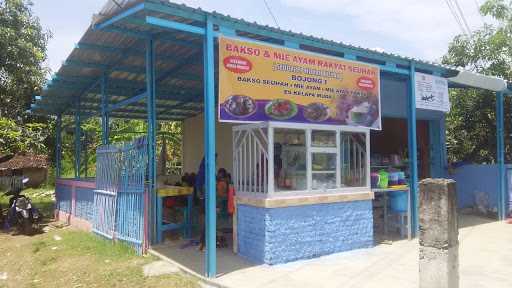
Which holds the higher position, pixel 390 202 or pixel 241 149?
pixel 241 149

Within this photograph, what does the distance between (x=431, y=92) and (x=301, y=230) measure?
14.9ft

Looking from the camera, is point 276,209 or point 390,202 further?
point 390,202

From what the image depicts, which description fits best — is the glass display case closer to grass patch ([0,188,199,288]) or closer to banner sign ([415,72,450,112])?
grass patch ([0,188,199,288])

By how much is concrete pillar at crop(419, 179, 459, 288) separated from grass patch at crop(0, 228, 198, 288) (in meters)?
2.92

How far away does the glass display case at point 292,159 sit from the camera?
649cm

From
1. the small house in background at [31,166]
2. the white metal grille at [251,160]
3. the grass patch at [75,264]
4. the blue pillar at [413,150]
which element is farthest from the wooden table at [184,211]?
the small house in background at [31,166]

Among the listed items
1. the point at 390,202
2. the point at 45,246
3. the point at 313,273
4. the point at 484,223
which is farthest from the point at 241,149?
the point at 484,223

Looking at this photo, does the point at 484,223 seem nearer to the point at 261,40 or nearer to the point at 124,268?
the point at 261,40

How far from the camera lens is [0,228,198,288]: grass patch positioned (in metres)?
5.88

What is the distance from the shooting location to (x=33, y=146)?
12.6 metres

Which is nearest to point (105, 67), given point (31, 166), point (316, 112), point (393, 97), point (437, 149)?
point (316, 112)

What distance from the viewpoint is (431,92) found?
9.05 metres

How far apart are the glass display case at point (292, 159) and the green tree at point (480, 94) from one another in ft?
25.6

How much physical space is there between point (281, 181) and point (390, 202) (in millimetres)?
2984
